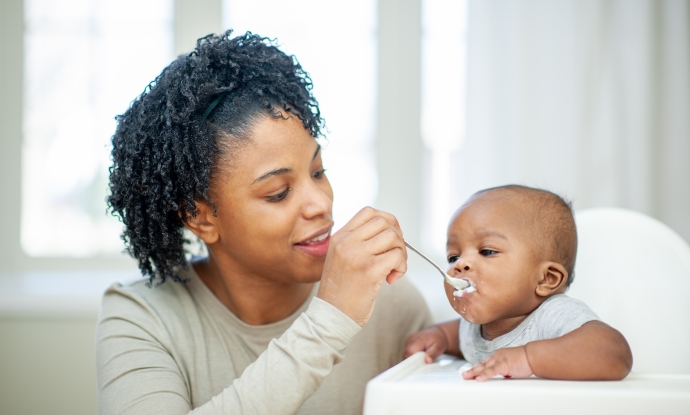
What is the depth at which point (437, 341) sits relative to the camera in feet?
3.97

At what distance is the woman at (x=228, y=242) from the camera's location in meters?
0.99

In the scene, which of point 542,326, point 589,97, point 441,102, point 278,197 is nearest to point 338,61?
point 441,102

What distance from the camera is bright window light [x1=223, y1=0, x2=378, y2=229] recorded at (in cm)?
243

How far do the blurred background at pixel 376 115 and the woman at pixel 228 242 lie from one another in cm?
94

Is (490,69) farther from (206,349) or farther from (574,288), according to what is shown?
(206,349)

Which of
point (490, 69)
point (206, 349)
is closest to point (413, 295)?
point (206, 349)

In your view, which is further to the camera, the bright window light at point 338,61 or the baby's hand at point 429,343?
the bright window light at point 338,61

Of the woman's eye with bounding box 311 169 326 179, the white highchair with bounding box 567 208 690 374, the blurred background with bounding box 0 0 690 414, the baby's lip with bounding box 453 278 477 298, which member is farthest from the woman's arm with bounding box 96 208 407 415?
the blurred background with bounding box 0 0 690 414

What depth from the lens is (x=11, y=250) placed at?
244 centimetres

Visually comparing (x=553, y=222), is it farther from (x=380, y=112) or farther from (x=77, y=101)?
(x=77, y=101)

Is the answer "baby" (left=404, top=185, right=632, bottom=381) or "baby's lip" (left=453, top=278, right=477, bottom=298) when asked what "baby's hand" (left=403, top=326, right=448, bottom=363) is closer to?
"baby" (left=404, top=185, right=632, bottom=381)

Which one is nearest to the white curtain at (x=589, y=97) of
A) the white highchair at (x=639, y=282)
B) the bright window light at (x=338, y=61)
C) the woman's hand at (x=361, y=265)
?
the bright window light at (x=338, y=61)

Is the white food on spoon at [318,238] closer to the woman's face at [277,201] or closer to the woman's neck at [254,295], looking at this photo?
the woman's face at [277,201]

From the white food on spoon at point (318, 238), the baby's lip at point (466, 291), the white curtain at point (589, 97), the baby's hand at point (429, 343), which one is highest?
the white curtain at point (589, 97)
